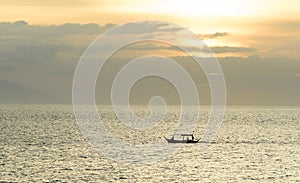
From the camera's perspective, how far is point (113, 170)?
107m

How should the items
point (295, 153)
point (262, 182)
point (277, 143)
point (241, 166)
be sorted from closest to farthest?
1. point (262, 182)
2. point (241, 166)
3. point (295, 153)
4. point (277, 143)

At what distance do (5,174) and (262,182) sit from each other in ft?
153

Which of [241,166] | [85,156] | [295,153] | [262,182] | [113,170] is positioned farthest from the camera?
[295,153]

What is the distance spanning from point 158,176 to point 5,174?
28142 millimetres

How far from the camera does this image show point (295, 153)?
14988 centimetres

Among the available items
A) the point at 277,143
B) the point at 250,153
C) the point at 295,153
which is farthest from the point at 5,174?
the point at 277,143

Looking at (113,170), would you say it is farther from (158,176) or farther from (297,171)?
(297,171)

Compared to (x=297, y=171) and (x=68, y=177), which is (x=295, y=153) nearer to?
(x=297, y=171)

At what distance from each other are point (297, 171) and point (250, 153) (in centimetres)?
3509

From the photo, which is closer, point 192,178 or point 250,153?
point 192,178

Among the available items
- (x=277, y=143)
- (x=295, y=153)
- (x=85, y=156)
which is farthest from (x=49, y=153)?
(x=277, y=143)

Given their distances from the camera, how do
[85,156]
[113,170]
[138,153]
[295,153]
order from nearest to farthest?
[113,170] < [85,156] < [138,153] < [295,153]

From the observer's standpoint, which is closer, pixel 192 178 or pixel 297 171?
pixel 192 178

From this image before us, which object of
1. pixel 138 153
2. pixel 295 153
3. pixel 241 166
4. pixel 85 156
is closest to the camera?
pixel 241 166
